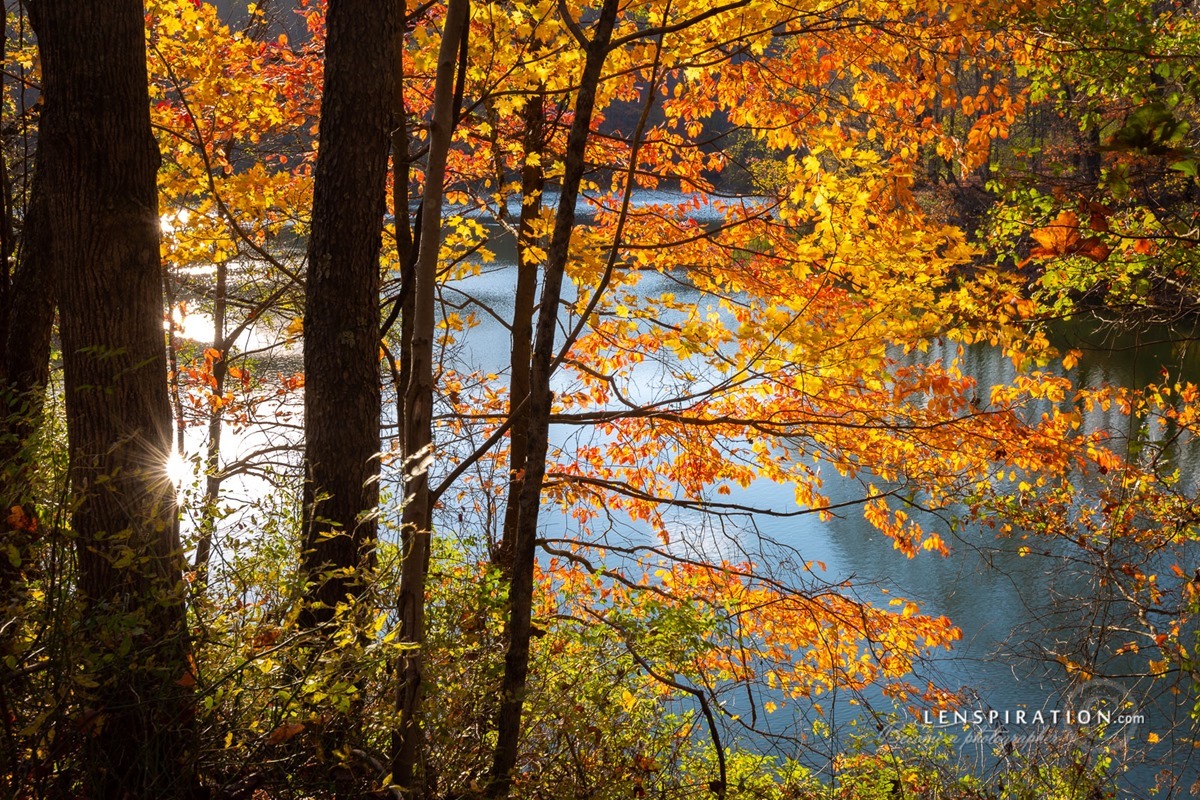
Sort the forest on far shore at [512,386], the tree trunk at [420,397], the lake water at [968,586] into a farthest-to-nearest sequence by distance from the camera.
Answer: the lake water at [968,586] → the tree trunk at [420,397] → the forest on far shore at [512,386]

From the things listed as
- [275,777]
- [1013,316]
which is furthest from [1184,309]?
[275,777]

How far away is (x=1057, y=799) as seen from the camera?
441cm

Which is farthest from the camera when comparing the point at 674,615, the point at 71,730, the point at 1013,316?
the point at 1013,316

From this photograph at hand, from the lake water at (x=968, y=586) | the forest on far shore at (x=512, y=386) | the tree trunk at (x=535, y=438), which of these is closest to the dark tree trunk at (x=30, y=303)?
the forest on far shore at (x=512, y=386)

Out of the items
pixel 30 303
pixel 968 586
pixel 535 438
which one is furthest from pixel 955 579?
pixel 30 303

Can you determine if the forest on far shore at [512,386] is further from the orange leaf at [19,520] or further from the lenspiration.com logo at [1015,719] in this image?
the lenspiration.com logo at [1015,719]

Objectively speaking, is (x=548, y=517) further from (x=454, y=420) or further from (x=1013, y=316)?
(x=1013, y=316)

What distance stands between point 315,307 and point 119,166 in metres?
0.83

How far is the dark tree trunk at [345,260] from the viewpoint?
3.17 m

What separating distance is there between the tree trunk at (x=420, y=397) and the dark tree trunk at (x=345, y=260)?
0.72 meters

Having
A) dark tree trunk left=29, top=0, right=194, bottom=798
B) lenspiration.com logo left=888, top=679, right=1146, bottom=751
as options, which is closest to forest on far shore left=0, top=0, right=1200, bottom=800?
dark tree trunk left=29, top=0, right=194, bottom=798

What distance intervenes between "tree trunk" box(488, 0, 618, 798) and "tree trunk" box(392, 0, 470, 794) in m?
0.30

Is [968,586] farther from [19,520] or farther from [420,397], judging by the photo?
[19,520]

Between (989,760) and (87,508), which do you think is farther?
(989,760)
